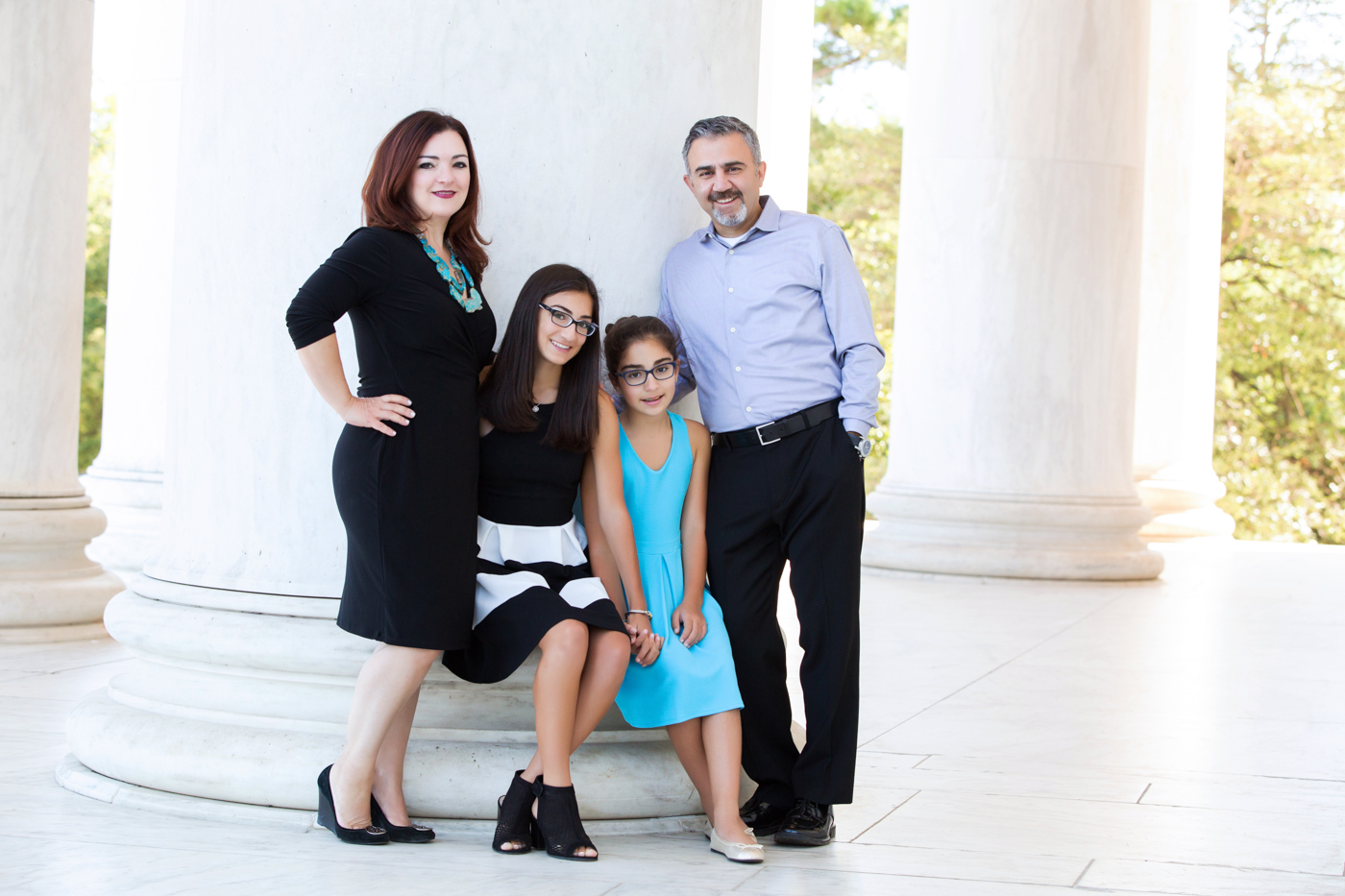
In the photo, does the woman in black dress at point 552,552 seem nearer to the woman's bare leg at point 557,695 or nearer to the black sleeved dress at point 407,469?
the woman's bare leg at point 557,695

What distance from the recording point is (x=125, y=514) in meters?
38.2

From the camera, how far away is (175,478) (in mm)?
18516

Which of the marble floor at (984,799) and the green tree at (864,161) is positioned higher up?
the green tree at (864,161)

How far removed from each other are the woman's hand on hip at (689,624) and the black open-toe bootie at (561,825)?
220 centimetres

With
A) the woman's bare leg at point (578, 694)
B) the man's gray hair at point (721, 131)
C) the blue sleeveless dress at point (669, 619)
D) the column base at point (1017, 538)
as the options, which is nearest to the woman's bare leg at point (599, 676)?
the woman's bare leg at point (578, 694)

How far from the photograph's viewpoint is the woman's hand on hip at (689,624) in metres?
17.1

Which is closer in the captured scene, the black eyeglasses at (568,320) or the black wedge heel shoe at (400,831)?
the black wedge heel shoe at (400,831)

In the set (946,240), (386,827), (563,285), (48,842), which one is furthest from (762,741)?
(946,240)

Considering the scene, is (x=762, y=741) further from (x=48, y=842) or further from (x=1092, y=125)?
(x=1092, y=125)

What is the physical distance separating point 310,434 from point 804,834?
703 cm

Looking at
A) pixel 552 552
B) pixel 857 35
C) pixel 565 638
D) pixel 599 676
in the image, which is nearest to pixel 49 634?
pixel 552 552

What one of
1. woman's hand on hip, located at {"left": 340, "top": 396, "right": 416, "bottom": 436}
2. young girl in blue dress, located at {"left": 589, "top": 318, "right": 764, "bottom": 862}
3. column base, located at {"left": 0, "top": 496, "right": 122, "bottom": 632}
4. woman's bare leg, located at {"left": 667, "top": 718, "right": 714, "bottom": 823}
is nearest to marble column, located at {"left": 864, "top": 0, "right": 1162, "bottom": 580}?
column base, located at {"left": 0, "top": 496, "right": 122, "bottom": 632}

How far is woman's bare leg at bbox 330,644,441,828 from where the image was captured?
52.3 ft

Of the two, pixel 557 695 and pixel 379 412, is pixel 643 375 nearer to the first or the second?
pixel 379 412
